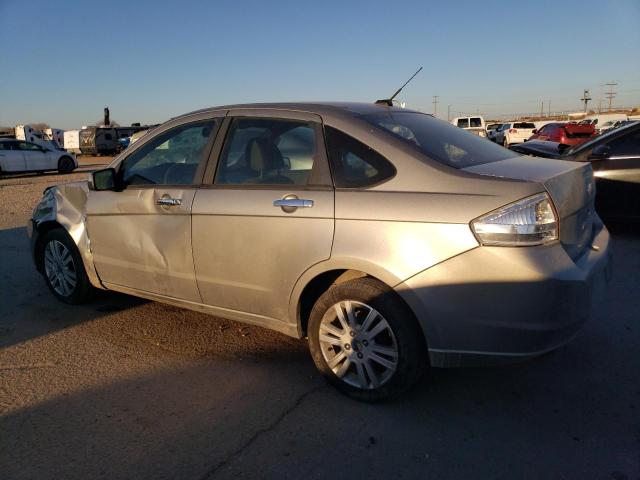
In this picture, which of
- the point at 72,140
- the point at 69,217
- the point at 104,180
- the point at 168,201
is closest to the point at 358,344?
the point at 168,201

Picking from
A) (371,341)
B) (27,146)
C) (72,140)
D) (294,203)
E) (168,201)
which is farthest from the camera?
(72,140)

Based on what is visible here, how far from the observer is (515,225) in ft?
8.07

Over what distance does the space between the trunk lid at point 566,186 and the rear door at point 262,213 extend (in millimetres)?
912

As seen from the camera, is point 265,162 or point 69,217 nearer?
point 265,162

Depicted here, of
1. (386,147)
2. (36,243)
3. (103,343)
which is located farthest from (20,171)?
(386,147)

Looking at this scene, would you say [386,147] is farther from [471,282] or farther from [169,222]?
[169,222]

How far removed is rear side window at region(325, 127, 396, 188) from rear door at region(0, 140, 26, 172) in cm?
2115

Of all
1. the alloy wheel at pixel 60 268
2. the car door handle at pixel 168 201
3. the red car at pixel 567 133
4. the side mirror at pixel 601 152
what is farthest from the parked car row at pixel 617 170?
the red car at pixel 567 133

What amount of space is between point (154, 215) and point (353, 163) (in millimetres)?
1579

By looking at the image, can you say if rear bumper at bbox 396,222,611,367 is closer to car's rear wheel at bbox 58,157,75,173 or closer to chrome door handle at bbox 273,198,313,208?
chrome door handle at bbox 273,198,313,208

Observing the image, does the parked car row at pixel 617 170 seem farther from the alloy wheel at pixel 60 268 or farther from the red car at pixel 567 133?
the red car at pixel 567 133

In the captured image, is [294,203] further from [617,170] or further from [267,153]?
[617,170]

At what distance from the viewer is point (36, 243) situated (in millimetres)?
4797

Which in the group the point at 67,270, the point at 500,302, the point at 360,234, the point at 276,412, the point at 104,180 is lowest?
the point at 276,412
